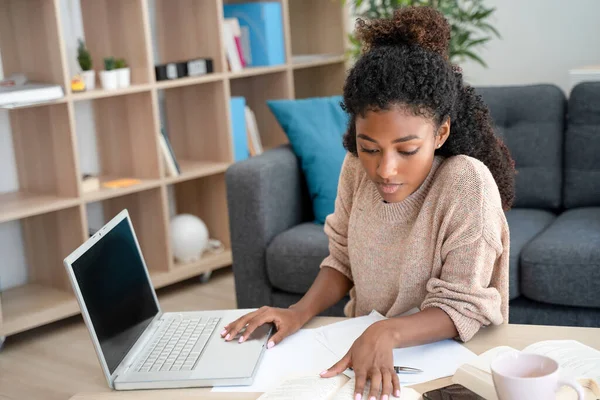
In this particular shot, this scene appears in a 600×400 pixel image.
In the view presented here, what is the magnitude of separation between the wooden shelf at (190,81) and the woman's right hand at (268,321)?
6.32 feet

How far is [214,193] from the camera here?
3463 mm

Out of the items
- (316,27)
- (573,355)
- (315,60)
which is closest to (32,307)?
(315,60)

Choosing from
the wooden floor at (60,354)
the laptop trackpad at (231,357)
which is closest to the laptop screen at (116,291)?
the laptop trackpad at (231,357)

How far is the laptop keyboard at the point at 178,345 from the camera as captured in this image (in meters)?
1.16

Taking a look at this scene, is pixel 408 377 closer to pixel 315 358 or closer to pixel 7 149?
pixel 315 358

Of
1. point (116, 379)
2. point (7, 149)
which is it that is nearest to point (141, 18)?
point (7, 149)

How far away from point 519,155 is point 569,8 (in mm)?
1156

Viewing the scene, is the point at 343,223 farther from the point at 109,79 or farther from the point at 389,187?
the point at 109,79

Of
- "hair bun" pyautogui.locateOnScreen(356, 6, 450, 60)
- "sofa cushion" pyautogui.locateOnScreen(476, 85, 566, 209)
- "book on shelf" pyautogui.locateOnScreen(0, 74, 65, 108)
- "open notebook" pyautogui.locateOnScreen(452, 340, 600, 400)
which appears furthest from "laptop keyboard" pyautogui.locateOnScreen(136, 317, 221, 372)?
"sofa cushion" pyautogui.locateOnScreen(476, 85, 566, 209)

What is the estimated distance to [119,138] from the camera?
3232 millimetres

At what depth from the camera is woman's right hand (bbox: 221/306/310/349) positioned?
1.24m

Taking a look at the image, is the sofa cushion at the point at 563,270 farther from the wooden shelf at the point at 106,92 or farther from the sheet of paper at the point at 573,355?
the wooden shelf at the point at 106,92

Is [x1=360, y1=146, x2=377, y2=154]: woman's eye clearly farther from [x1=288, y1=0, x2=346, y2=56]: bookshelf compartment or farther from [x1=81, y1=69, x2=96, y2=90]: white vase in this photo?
[x1=288, y1=0, x2=346, y2=56]: bookshelf compartment

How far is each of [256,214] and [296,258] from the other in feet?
0.66
